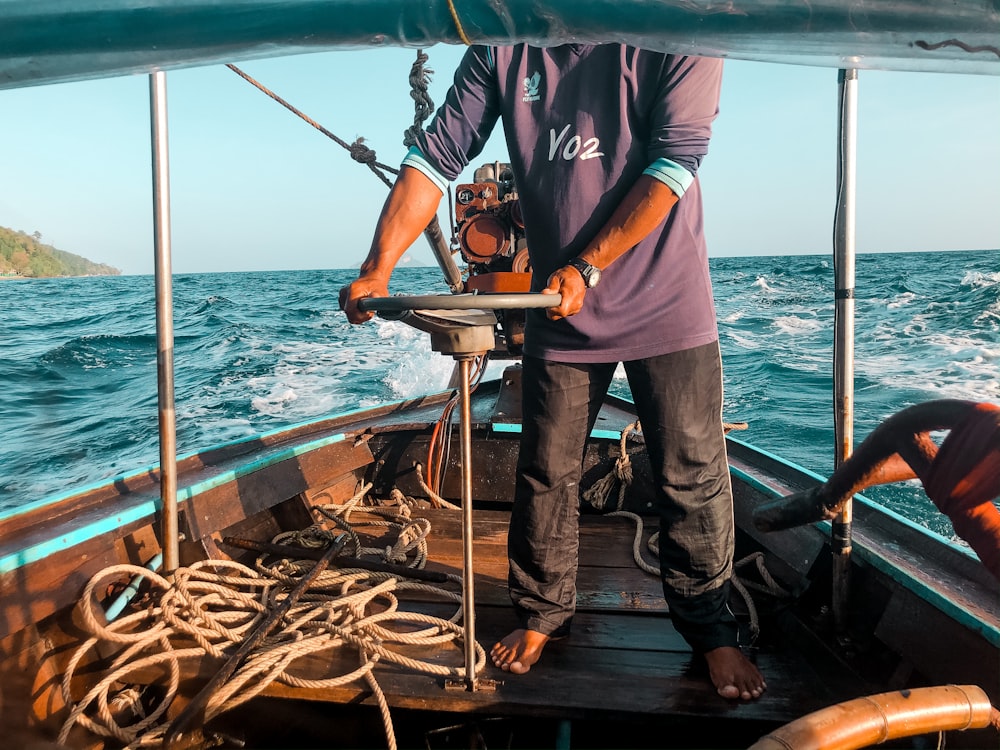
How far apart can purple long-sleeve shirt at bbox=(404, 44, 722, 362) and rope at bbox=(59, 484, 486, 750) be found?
82cm

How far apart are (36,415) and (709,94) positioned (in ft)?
32.0

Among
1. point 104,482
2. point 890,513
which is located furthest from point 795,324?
point 104,482

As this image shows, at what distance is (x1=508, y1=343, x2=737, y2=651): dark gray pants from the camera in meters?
1.56

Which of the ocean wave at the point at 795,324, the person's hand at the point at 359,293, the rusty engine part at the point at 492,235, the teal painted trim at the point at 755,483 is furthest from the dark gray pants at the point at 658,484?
the ocean wave at the point at 795,324

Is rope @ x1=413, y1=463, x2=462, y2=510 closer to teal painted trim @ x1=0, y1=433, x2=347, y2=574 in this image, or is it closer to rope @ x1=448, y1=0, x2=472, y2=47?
teal painted trim @ x1=0, y1=433, x2=347, y2=574

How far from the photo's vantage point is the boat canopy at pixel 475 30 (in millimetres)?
708

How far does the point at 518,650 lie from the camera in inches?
63.5

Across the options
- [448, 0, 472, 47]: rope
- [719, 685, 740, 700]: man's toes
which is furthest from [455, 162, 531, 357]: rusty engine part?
[448, 0, 472, 47]: rope

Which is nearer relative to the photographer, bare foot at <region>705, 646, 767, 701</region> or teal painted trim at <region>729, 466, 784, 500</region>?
bare foot at <region>705, 646, 767, 701</region>

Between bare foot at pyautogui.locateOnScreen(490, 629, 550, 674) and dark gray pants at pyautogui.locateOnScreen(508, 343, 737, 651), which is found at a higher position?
dark gray pants at pyautogui.locateOnScreen(508, 343, 737, 651)

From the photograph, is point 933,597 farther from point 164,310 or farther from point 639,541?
point 164,310

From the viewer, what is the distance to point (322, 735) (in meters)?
1.58

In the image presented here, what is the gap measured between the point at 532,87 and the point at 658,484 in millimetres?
1013

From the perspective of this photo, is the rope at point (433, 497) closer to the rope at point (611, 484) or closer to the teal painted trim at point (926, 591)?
the rope at point (611, 484)
